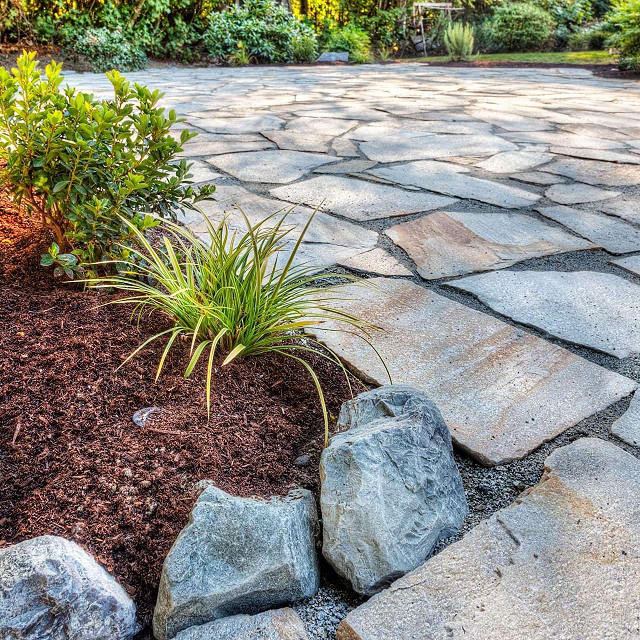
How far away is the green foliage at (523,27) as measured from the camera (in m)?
13.5

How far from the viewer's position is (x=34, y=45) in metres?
11.0

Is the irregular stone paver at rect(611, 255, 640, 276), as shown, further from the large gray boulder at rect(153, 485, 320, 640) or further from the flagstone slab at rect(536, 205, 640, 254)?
the large gray boulder at rect(153, 485, 320, 640)

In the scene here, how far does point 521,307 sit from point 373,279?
1.66 ft

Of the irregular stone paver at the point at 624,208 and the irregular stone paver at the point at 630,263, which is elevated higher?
the irregular stone paver at the point at 624,208

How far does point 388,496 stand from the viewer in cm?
116

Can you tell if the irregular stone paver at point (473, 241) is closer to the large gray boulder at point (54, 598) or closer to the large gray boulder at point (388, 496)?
the large gray boulder at point (388, 496)

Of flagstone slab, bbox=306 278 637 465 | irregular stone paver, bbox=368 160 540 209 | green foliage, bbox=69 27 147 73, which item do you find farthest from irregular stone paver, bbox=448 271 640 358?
green foliage, bbox=69 27 147 73

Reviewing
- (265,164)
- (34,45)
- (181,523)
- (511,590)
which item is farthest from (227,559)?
(34,45)

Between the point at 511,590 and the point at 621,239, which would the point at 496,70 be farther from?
the point at 511,590

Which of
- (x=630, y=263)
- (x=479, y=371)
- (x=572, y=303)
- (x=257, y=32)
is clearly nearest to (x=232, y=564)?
(x=479, y=371)

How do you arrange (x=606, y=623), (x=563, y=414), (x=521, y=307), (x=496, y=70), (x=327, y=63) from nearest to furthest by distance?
(x=606, y=623)
(x=563, y=414)
(x=521, y=307)
(x=496, y=70)
(x=327, y=63)

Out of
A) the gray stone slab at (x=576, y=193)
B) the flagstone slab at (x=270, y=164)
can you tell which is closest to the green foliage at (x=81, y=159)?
the flagstone slab at (x=270, y=164)

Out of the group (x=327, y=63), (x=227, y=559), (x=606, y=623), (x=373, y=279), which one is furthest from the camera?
(x=327, y=63)

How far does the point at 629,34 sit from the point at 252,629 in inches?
361
